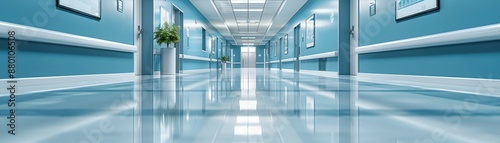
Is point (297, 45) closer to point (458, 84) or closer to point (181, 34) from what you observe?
point (181, 34)

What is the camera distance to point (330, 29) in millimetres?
9086

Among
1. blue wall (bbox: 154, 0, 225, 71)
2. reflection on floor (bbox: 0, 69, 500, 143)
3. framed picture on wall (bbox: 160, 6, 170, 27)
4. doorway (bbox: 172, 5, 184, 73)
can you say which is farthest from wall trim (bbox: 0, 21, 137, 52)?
doorway (bbox: 172, 5, 184, 73)

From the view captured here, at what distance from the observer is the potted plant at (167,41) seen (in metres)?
7.89

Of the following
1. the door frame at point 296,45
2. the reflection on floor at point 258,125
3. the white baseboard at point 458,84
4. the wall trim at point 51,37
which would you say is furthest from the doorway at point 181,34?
the reflection on floor at point 258,125

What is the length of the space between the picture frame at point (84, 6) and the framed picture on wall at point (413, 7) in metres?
4.75

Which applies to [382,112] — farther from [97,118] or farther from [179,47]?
[179,47]

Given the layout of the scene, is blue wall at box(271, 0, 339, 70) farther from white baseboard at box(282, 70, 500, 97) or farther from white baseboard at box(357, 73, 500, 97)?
white baseboard at box(357, 73, 500, 97)

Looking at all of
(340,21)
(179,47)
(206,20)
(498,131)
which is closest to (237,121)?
(498,131)

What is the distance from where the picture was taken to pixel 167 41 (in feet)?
26.1

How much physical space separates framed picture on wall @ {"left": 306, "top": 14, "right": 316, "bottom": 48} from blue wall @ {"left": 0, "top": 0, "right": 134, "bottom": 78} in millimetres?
6798

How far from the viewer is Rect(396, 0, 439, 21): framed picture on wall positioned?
4291 mm

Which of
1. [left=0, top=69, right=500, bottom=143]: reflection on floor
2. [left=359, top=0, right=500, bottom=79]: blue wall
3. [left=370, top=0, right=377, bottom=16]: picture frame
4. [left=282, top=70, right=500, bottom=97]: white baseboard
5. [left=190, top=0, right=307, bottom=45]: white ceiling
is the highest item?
[left=190, top=0, right=307, bottom=45]: white ceiling

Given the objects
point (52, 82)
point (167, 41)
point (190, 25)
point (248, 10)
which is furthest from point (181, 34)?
point (52, 82)

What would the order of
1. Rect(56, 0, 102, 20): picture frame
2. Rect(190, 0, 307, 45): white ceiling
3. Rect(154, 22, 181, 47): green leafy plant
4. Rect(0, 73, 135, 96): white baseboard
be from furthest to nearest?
1. Rect(190, 0, 307, 45): white ceiling
2. Rect(154, 22, 181, 47): green leafy plant
3. Rect(56, 0, 102, 20): picture frame
4. Rect(0, 73, 135, 96): white baseboard
